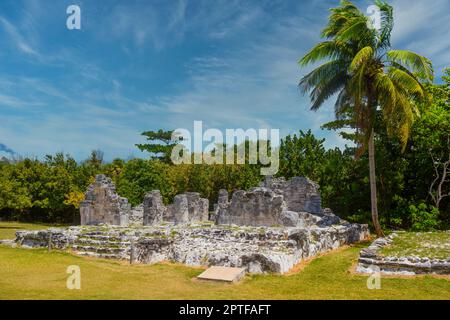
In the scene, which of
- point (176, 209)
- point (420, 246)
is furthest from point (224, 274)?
point (176, 209)

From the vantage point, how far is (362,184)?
23.0 m

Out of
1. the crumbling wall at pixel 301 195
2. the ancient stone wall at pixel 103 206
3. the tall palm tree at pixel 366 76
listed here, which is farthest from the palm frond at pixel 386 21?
the ancient stone wall at pixel 103 206

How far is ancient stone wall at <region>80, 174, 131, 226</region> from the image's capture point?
2036 cm

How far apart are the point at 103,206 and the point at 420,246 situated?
15.6 meters

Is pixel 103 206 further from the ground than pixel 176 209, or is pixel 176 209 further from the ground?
pixel 103 206

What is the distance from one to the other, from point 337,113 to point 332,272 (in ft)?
32.0

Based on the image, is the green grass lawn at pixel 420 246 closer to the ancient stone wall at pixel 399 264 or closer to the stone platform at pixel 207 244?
the ancient stone wall at pixel 399 264

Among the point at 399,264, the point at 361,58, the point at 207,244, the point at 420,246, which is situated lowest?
the point at 399,264

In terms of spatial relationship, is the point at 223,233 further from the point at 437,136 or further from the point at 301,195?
the point at 437,136

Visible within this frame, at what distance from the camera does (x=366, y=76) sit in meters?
17.0

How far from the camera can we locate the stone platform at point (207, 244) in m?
11.8

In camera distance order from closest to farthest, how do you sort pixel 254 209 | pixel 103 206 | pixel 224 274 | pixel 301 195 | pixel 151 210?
1. pixel 224 274
2. pixel 254 209
3. pixel 151 210
4. pixel 103 206
5. pixel 301 195
